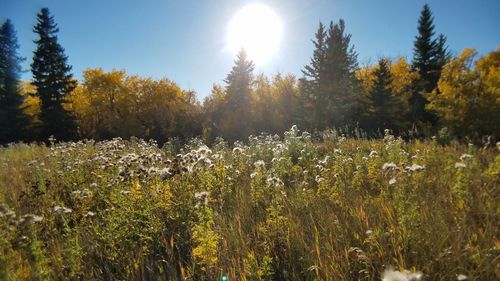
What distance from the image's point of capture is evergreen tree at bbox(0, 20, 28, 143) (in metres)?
31.7

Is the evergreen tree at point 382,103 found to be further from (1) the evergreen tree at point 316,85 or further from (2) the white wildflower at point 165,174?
(2) the white wildflower at point 165,174

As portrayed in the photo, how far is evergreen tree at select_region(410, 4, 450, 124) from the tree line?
0.11m

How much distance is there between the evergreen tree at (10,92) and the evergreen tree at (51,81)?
9.76 feet

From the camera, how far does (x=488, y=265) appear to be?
6.71ft

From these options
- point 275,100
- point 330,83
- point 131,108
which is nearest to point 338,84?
point 330,83

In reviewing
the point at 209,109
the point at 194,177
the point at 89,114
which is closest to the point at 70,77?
the point at 89,114

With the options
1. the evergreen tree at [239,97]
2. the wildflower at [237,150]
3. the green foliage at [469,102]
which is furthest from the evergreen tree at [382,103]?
the wildflower at [237,150]

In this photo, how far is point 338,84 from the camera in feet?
104

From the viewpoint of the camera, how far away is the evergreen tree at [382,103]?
32781mm

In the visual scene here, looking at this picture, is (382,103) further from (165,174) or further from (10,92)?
(10,92)

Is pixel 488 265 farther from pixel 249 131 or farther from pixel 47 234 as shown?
pixel 249 131

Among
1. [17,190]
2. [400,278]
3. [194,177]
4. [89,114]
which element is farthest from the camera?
[89,114]

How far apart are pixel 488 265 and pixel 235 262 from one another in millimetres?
1903

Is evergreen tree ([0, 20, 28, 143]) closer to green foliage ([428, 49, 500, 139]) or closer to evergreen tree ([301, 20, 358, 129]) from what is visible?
evergreen tree ([301, 20, 358, 129])
